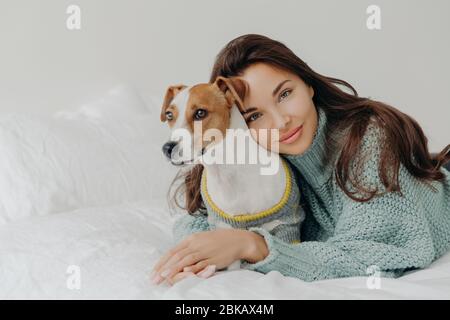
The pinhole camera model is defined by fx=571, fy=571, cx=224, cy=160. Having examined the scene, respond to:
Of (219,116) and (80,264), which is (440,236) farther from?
(80,264)

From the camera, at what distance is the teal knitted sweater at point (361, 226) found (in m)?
1.03

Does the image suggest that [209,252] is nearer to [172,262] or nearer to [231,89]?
[172,262]

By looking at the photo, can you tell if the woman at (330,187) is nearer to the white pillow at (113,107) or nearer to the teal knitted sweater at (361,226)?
the teal knitted sweater at (361,226)

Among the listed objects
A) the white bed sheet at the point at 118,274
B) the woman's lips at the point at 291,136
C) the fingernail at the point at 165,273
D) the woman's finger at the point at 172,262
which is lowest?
the white bed sheet at the point at 118,274

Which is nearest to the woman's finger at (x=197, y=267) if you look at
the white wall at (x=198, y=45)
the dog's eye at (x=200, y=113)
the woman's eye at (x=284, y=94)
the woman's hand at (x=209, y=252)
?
the woman's hand at (x=209, y=252)

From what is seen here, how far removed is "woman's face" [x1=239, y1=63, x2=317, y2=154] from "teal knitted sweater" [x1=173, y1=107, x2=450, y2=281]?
29mm

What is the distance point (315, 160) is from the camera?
118 centimetres

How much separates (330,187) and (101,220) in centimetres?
56

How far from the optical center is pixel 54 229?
4.21 ft

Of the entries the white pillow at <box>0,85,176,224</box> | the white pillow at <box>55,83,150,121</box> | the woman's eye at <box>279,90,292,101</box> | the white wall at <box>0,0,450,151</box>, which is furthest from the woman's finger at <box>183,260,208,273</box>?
the white wall at <box>0,0,450,151</box>

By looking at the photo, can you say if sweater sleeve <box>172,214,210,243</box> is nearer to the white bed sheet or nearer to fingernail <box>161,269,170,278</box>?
the white bed sheet

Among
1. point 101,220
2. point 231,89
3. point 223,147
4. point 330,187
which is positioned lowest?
point 101,220

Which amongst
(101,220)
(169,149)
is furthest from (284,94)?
(101,220)

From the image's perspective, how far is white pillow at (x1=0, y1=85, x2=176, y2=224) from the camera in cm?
159
